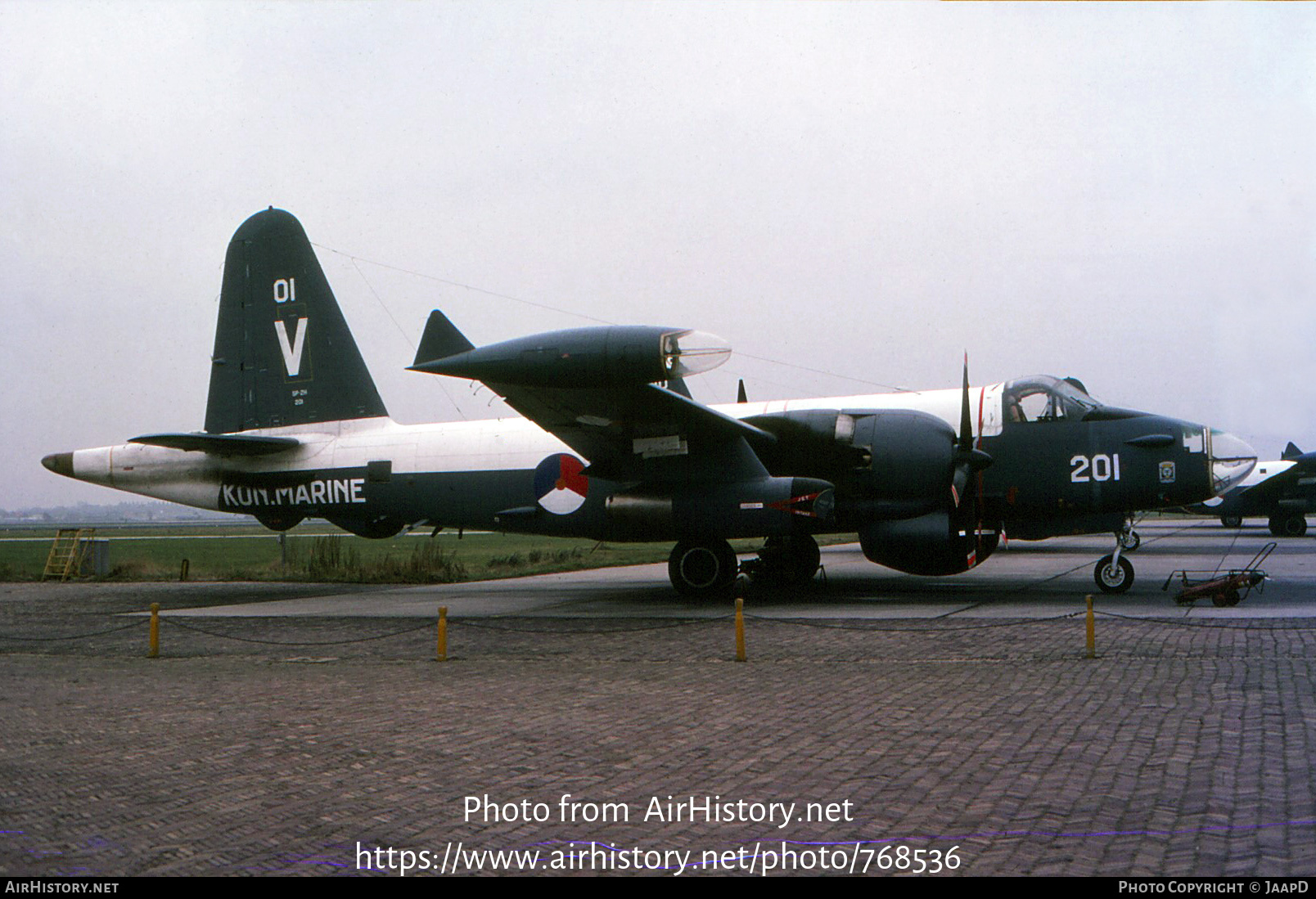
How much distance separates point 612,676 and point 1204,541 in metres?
33.8

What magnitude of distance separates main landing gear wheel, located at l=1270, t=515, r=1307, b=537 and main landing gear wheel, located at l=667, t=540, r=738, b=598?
32253mm

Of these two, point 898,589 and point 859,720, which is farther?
point 898,589

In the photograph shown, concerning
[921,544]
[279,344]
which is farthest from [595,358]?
[279,344]

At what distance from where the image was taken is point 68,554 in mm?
29578

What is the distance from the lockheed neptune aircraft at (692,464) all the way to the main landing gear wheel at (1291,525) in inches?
1021

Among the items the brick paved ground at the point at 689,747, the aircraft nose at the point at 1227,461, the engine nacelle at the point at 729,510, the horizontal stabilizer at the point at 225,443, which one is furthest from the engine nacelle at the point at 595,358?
the aircraft nose at the point at 1227,461

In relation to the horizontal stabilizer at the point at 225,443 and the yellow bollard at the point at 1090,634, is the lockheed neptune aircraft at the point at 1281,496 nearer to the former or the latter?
the yellow bollard at the point at 1090,634

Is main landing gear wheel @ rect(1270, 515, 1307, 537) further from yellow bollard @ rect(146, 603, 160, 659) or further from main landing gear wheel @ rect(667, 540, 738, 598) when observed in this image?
yellow bollard @ rect(146, 603, 160, 659)

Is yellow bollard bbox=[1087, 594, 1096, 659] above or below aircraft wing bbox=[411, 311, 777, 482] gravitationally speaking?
below

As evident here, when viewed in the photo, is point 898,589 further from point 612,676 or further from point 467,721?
point 467,721

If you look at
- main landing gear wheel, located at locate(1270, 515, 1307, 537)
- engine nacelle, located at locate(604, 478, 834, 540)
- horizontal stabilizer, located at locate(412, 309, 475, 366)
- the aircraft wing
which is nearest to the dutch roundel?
the aircraft wing

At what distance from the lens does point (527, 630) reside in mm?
14039

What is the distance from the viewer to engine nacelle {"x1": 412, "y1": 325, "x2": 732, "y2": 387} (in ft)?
44.2
